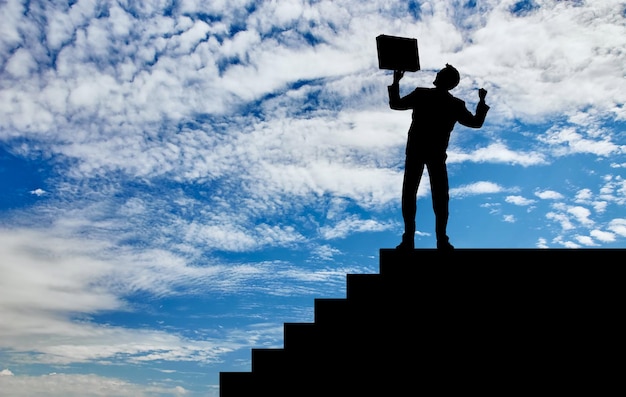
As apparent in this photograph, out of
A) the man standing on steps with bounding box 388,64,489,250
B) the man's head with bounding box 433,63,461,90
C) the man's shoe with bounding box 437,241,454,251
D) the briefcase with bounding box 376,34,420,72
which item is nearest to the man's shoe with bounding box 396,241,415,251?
the man standing on steps with bounding box 388,64,489,250

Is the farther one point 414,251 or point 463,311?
point 414,251

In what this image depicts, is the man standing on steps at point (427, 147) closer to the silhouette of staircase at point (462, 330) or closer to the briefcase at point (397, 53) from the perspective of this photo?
the briefcase at point (397, 53)

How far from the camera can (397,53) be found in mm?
7285

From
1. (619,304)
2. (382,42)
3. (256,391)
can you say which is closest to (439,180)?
(382,42)

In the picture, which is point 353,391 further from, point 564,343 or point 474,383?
point 564,343

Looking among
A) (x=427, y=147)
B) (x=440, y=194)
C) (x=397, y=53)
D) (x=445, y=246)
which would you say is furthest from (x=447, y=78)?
(x=445, y=246)

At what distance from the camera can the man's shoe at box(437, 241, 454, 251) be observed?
7.04 metres

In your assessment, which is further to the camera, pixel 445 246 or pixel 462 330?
pixel 445 246

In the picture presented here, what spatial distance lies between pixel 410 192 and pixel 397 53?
1669 millimetres

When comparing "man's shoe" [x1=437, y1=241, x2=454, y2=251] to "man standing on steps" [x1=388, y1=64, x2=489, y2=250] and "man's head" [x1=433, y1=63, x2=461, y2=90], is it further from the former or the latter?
"man's head" [x1=433, y1=63, x2=461, y2=90]

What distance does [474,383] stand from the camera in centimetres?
542

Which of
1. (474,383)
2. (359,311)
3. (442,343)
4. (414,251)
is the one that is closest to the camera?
(474,383)

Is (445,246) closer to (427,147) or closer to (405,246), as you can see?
(405,246)

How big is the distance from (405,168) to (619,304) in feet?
8.90
